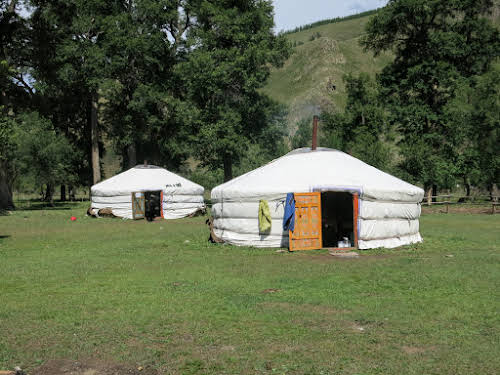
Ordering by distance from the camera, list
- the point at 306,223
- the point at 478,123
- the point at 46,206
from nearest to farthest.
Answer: the point at 306,223 < the point at 478,123 < the point at 46,206

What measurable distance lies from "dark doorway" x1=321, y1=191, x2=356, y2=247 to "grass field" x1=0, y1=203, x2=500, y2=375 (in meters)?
2.37

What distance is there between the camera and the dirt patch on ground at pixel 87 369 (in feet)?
12.6

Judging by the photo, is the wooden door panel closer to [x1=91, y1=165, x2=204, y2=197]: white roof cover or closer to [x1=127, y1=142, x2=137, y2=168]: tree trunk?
[x1=91, y1=165, x2=204, y2=197]: white roof cover

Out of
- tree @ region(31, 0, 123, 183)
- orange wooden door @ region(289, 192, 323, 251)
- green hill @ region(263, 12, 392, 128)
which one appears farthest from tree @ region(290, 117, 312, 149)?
orange wooden door @ region(289, 192, 323, 251)

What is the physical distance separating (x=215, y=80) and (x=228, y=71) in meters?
1.11

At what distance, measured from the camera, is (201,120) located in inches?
1117

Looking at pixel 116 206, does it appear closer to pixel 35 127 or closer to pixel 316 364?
pixel 35 127

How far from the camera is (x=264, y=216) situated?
11.0 meters

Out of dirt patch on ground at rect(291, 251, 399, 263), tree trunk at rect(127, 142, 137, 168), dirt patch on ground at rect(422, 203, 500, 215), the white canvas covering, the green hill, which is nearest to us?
dirt patch on ground at rect(291, 251, 399, 263)

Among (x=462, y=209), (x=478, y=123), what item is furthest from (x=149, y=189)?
(x=478, y=123)

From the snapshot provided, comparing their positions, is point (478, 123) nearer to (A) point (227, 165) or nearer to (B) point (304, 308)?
(A) point (227, 165)

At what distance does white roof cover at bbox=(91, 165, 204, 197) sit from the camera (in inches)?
832

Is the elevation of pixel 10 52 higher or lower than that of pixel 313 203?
higher

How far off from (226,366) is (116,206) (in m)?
18.4
